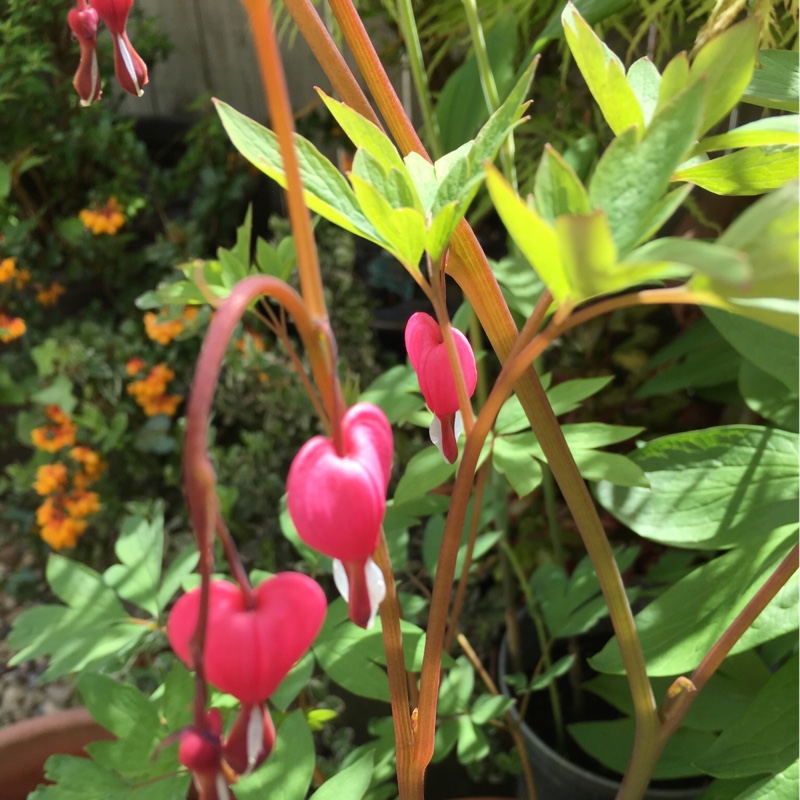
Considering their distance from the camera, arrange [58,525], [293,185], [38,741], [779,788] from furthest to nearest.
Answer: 1. [58,525]
2. [38,741]
3. [779,788]
4. [293,185]

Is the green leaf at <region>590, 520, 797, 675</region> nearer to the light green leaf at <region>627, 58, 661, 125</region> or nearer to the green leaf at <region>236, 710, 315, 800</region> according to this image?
the green leaf at <region>236, 710, 315, 800</region>

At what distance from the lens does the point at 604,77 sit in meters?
0.35

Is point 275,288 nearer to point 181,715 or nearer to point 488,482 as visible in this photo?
point 181,715

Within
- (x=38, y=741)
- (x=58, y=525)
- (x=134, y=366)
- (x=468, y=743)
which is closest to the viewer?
(x=468, y=743)

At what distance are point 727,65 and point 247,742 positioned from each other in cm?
33

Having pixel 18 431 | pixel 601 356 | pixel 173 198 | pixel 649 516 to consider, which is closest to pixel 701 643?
pixel 649 516

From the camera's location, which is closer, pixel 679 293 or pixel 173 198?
pixel 679 293

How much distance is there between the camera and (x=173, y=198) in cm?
192

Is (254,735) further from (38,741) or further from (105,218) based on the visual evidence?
(105,218)

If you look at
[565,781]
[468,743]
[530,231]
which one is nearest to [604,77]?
[530,231]

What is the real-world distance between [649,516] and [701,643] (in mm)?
119

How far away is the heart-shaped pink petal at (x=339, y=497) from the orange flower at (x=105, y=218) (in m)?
1.52

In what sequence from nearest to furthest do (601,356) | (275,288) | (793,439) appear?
(275,288)
(793,439)
(601,356)

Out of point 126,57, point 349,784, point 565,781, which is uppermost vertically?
point 126,57
